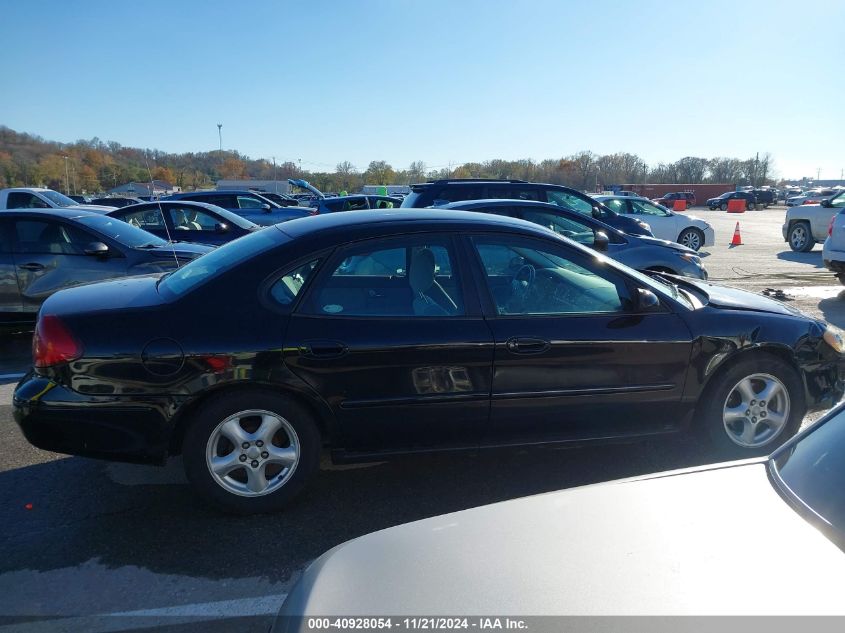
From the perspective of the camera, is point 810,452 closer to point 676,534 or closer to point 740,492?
point 740,492

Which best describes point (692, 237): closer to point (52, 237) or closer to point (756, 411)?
point (756, 411)

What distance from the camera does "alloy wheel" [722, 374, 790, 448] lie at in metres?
4.06

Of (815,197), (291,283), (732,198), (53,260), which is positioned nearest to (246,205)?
(53,260)

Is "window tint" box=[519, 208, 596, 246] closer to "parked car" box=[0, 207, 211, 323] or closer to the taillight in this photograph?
"parked car" box=[0, 207, 211, 323]

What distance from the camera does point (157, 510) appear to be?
3615 mm

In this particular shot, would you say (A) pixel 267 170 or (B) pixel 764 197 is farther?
(A) pixel 267 170

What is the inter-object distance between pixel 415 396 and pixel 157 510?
159cm

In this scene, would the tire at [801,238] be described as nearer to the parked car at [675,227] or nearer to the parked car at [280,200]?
the parked car at [675,227]

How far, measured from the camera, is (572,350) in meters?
3.69

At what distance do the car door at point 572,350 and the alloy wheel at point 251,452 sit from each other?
113 cm

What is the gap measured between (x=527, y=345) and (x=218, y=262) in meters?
1.87

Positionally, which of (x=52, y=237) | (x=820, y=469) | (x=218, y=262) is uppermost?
(x=218, y=262)

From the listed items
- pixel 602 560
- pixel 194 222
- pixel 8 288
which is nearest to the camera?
pixel 602 560

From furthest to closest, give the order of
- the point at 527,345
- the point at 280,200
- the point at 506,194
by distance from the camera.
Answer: the point at 280,200, the point at 506,194, the point at 527,345
